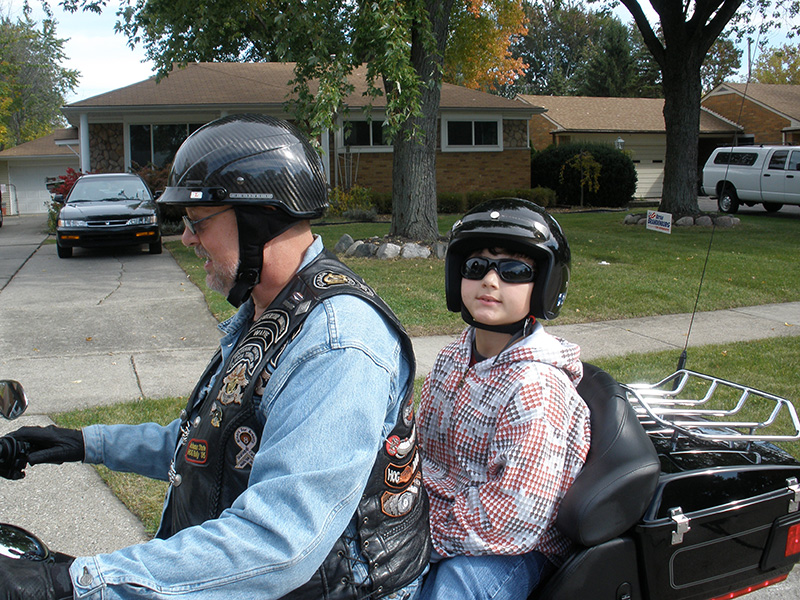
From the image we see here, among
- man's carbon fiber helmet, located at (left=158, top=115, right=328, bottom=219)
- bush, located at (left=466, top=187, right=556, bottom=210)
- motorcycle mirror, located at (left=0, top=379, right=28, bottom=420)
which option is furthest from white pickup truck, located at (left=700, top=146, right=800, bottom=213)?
motorcycle mirror, located at (left=0, top=379, right=28, bottom=420)

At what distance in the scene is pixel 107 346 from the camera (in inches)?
283

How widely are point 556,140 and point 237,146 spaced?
3398cm

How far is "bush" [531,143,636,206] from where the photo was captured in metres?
26.3

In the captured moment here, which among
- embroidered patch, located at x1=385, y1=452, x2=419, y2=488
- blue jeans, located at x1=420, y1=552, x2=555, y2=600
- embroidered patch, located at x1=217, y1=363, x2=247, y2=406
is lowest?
blue jeans, located at x1=420, y1=552, x2=555, y2=600

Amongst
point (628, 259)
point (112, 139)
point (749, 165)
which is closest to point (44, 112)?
point (112, 139)

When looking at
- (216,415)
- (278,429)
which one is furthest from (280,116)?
→ (278,429)

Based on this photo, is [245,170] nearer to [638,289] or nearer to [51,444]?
[51,444]

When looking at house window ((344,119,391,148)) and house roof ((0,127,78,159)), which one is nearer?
house window ((344,119,391,148))

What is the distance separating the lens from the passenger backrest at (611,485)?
1849mm

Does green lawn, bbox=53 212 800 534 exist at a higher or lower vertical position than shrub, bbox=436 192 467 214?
lower

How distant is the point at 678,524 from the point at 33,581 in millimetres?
1536

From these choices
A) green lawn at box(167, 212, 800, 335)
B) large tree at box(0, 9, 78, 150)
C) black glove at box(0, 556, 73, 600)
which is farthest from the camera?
large tree at box(0, 9, 78, 150)

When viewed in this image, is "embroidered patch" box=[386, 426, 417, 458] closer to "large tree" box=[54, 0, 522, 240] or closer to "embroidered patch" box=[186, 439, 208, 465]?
"embroidered patch" box=[186, 439, 208, 465]

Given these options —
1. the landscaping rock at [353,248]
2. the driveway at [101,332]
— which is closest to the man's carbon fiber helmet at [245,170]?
the driveway at [101,332]
